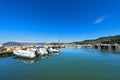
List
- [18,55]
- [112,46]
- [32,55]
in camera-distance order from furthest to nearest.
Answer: [112,46] < [18,55] < [32,55]

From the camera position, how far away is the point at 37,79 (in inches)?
674

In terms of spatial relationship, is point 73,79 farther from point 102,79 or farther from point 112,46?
point 112,46

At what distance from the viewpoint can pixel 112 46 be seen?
79250 millimetres

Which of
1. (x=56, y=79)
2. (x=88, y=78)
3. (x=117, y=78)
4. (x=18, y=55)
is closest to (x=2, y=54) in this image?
(x=18, y=55)

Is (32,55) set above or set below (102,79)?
above

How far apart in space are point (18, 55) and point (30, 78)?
22.6 metres

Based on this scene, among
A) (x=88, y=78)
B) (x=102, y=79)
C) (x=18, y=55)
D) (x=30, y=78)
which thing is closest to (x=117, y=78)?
(x=102, y=79)

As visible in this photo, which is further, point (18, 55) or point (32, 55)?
point (18, 55)

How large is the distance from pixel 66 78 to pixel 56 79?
139cm

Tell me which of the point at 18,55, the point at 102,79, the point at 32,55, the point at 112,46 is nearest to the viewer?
the point at 102,79

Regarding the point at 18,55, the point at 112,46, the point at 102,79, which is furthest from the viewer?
the point at 112,46

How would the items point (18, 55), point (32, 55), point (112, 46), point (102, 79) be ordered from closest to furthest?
1. point (102, 79)
2. point (32, 55)
3. point (18, 55)
4. point (112, 46)

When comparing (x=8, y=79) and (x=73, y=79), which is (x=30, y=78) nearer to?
(x=8, y=79)

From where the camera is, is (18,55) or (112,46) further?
(112,46)
